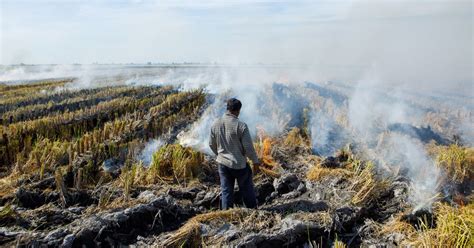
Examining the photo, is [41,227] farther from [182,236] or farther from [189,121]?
[189,121]

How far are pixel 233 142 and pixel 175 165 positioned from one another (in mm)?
1787

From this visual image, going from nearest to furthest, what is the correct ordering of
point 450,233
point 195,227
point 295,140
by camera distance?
point 450,233
point 195,227
point 295,140

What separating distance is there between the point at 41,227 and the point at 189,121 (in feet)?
25.5

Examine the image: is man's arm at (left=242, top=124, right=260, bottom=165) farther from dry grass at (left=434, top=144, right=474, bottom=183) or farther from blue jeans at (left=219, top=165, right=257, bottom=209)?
dry grass at (left=434, top=144, right=474, bottom=183)

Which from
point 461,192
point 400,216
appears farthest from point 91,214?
point 461,192

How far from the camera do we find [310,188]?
6.07 m

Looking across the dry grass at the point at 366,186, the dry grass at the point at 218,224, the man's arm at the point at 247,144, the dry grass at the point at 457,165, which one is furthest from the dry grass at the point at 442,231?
the dry grass at the point at 457,165

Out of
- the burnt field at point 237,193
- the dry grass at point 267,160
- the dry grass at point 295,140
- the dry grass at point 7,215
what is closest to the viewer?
the burnt field at point 237,193

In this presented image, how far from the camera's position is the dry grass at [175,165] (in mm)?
6418

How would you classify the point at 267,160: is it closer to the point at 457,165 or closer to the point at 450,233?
the point at 457,165

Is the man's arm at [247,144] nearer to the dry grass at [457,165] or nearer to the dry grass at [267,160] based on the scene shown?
the dry grass at [267,160]

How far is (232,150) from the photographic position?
16.5 feet

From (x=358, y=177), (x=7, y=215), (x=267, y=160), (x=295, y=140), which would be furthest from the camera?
(x=295, y=140)

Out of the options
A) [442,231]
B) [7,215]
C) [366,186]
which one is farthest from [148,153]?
[442,231]
